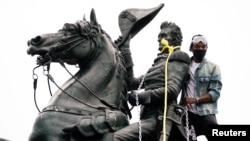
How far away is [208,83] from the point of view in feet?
59.0

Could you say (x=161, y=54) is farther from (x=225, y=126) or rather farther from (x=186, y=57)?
(x=225, y=126)

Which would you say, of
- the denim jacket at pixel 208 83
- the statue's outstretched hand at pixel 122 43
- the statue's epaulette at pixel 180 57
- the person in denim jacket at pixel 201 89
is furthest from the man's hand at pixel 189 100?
the statue's outstretched hand at pixel 122 43

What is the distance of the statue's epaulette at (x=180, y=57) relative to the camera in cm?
1789

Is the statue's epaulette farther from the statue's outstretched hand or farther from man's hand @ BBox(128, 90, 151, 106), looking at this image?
the statue's outstretched hand

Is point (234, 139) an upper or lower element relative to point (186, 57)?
lower

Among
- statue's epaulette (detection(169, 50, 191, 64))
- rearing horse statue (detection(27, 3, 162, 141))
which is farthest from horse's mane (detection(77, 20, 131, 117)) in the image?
statue's epaulette (detection(169, 50, 191, 64))

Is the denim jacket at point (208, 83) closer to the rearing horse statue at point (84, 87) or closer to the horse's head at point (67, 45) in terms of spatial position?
the rearing horse statue at point (84, 87)

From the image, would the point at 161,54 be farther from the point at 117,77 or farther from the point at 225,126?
the point at 225,126

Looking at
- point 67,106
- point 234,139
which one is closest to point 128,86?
point 67,106

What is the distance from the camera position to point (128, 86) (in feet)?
60.7

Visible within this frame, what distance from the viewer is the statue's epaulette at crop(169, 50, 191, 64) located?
58.7 ft

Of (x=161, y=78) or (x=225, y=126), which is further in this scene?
(x=161, y=78)

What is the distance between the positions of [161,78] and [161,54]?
0.65m

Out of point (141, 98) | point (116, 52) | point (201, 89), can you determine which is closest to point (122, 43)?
point (116, 52)
